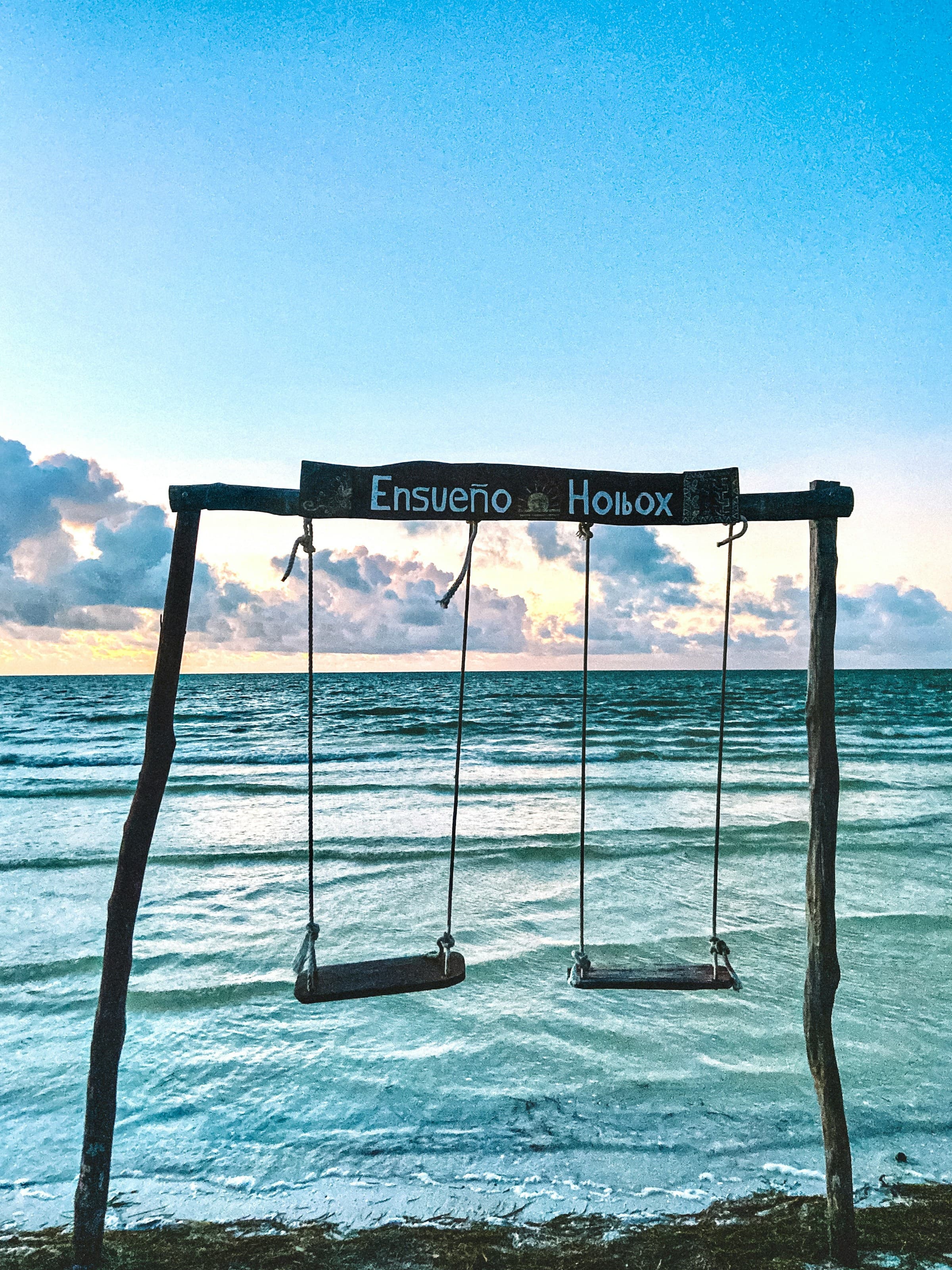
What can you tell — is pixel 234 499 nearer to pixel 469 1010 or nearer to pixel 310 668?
pixel 310 668

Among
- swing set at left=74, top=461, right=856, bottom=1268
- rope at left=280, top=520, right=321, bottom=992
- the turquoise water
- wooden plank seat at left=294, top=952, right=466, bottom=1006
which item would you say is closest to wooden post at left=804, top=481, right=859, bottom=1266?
swing set at left=74, top=461, right=856, bottom=1268

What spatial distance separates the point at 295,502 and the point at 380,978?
79.8 inches

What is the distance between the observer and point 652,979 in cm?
327

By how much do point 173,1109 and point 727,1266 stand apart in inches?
106

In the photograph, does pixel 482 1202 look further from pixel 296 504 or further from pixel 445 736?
pixel 445 736

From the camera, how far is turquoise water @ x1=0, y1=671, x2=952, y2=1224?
3355 millimetres

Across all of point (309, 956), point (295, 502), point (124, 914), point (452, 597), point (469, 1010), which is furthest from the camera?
point (469, 1010)

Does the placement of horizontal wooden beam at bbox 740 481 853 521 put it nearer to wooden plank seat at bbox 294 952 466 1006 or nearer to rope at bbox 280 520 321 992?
rope at bbox 280 520 321 992

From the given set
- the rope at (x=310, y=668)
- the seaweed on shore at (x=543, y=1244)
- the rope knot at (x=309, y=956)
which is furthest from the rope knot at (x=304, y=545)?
the seaweed on shore at (x=543, y=1244)

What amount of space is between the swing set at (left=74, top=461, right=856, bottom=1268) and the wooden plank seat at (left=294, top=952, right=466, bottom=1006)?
13 millimetres

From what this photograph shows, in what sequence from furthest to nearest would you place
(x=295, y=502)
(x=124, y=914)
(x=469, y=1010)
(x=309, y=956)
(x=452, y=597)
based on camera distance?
1. (x=469, y=1010)
2. (x=309, y=956)
3. (x=452, y=597)
4. (x=295, y=502)
5. (x=124, y=914)

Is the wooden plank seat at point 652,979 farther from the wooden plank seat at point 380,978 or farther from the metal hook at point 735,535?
the metal hook at point 735,535

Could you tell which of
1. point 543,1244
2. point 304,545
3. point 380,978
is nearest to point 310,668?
point 304,545

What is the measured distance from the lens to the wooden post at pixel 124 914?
8.84ft
